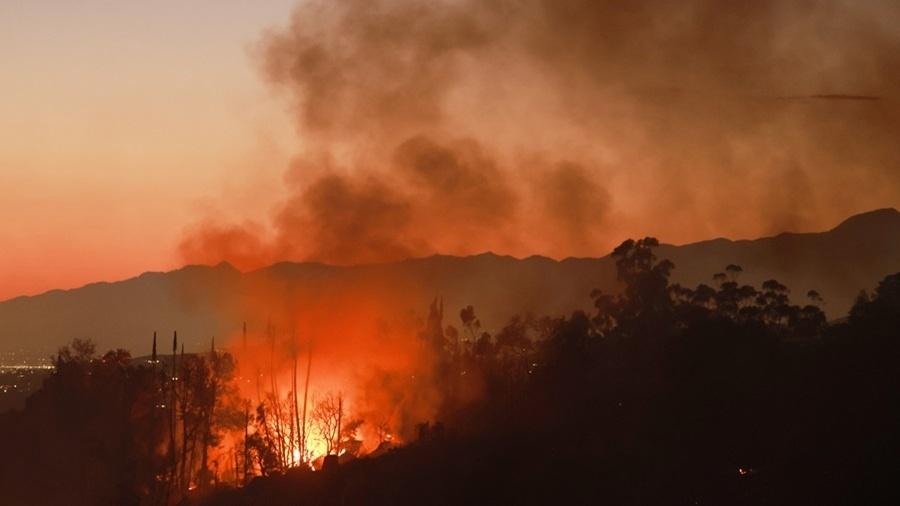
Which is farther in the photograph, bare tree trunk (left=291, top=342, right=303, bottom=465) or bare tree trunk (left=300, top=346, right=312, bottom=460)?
bare tree trunk (left=300, top=346, right=312, bottom=460)

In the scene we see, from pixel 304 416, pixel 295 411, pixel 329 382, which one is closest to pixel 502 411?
pixel 304 416

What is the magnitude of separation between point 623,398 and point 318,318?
5740cm

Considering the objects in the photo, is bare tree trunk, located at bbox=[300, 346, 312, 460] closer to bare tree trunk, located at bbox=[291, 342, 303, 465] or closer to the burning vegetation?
bare tree trunk, located at bbox=[291, 342, 303, 465]

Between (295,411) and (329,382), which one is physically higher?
(329,382)

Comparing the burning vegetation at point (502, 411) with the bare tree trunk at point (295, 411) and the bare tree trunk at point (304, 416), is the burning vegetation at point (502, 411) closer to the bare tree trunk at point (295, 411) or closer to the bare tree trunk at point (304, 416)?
the bare tree trunk at point (304, 416)

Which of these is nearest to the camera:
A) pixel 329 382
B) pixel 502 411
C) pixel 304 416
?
pixel 502 411

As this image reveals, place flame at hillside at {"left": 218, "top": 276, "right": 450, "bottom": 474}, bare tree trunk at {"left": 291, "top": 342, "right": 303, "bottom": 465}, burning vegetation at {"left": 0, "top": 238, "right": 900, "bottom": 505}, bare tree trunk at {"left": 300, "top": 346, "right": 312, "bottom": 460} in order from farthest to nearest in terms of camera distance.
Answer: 1. flame at hillside at {"left": 218, "top": 276, "right": 450, "bottom": 474}
2. bare tree trunk at {"left": 300, "top": 346, "right": 312, "bottom": 460}
3. bare tree trunk at {"left": 291, "top": 342, "right": 303, "bottom": 465}
4. burning vegetation at {"left": 0, "top": 238, "right": 900, "bottom": 505}

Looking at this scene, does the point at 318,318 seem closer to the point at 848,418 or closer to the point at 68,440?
the point at 68,440

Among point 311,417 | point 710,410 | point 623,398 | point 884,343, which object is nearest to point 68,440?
point 311,417

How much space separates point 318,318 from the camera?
117000 mm

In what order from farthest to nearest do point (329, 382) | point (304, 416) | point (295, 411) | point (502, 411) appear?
1. point (329, 382)
2. point (295, 411)
3. point (304, 416)
4. point (502, 411)

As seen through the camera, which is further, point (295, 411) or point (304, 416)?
point (295, 411)

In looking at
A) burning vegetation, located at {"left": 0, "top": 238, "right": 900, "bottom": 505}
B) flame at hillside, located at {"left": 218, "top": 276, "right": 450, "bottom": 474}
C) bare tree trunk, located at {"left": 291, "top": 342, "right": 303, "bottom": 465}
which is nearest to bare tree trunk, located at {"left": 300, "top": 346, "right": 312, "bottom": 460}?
flame at hillside, located at {"left": 218, "top": 276, "right": 450, "bottom": 474}

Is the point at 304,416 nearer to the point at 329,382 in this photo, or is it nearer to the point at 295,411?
the point at 295,411
